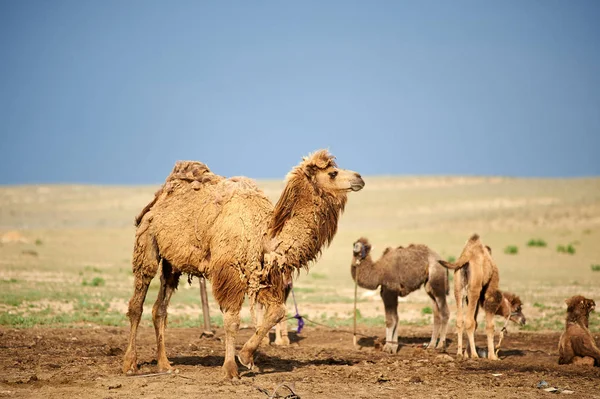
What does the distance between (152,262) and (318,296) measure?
14.1 meters

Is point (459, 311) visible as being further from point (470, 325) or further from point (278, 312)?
point (278, 312)

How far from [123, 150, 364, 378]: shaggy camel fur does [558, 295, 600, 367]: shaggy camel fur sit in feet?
15.8

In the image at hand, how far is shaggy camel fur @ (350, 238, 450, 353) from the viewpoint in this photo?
47.9 feet

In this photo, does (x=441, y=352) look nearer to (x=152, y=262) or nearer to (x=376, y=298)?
(x=152, y=262)

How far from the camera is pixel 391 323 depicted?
566 inches

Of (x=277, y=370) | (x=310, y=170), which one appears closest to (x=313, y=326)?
(x=277, y=370)

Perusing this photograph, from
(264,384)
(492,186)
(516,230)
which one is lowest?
(264,384)

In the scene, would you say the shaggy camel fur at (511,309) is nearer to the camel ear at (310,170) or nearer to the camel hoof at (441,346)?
the camel hoof at (441,346)

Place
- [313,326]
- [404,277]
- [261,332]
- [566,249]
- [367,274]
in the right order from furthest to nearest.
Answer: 1. [566,249]
2. [313,326]
3. [367,274]
4. [404,277]
5. [261,332]

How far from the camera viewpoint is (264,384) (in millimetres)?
9852

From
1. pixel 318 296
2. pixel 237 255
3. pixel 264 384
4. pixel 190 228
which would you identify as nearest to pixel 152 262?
pixel 190 228

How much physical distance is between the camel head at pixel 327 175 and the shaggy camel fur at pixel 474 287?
12.5 feet

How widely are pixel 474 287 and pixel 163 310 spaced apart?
5554 mm

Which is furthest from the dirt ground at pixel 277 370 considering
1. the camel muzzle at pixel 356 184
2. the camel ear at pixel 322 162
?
the camel ear at pixel 322 162
